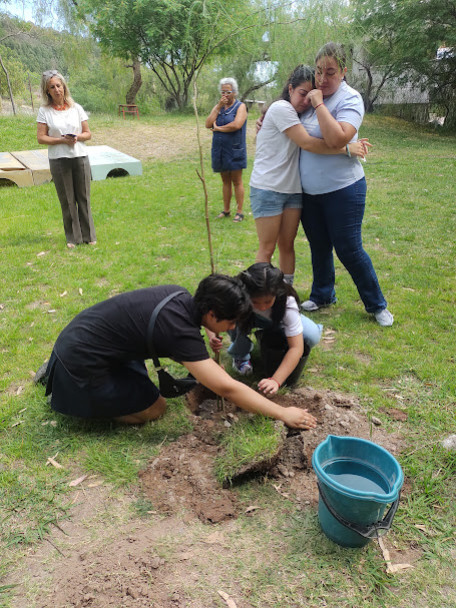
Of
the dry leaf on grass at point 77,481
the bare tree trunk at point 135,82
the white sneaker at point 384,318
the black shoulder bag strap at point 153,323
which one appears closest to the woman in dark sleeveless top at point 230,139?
the white sneaker at point 384,318

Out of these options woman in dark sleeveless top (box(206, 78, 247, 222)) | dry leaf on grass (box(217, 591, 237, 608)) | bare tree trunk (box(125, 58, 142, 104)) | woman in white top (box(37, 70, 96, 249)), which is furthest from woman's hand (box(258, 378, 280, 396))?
bare tree trunk (box(125, 58, 142, 104))

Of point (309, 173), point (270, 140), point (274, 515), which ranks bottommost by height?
point (274, 515)

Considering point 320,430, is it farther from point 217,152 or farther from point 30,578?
point 217,152

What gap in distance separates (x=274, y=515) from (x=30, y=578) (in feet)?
3.41

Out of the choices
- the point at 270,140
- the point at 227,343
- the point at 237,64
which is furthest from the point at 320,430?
the point at 237,64

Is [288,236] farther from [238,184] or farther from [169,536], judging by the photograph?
[238,184]

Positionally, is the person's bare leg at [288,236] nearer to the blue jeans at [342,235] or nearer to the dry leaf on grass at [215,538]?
the blue jeans at [342,235]

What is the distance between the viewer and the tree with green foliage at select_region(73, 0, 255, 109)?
2449mm

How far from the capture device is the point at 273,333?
284 centimetres

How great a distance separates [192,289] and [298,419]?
2.32 meters

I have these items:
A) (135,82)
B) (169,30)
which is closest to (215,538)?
(169,30)

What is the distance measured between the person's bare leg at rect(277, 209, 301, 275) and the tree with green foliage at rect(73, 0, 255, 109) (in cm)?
122

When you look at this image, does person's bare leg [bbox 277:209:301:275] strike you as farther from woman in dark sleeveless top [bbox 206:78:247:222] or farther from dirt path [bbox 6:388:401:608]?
woman in dark sleeveless top [bbox 206:78:247:222]

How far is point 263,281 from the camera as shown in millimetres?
2479
